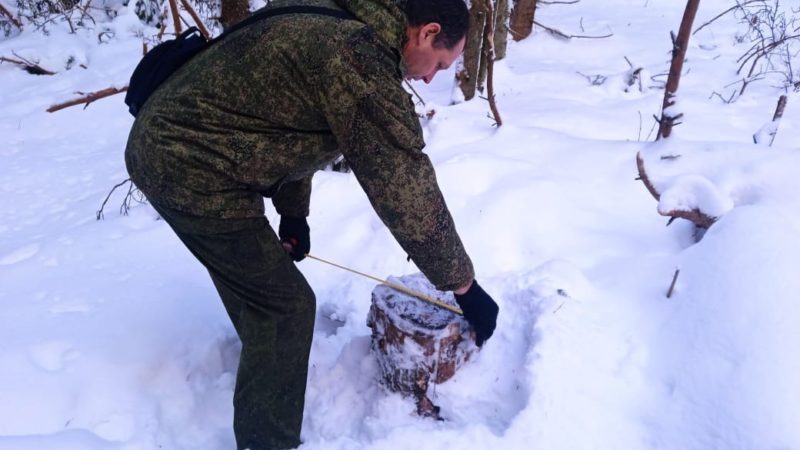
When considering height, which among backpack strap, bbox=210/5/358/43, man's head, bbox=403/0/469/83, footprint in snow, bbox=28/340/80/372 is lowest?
footprint in snow, bbox=28/340/80/372

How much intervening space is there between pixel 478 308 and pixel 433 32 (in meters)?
0.88

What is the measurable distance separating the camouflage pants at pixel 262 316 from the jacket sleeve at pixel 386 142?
0.46m

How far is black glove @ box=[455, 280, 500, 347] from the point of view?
1787mm

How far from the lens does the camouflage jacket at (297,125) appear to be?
139 centimetres

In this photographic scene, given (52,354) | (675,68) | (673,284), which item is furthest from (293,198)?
(675,68)

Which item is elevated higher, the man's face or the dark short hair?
the dark short hair

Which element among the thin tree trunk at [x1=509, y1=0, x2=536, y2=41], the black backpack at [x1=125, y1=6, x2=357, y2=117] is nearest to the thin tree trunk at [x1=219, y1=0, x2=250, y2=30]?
the black backpack at [x1=125, y1=6, x2=357, y2=117]

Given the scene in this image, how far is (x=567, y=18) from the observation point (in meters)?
9.29

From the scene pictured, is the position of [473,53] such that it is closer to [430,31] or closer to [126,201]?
[126,201]

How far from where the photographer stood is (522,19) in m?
7.75

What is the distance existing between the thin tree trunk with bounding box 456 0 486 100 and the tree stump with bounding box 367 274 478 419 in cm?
332

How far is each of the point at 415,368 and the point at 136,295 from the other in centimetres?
153

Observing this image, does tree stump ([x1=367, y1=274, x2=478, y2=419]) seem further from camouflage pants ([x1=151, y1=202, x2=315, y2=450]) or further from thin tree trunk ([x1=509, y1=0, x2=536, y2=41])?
thin tree trunk ([x1=509, y1=0, x2=536, y2=41])

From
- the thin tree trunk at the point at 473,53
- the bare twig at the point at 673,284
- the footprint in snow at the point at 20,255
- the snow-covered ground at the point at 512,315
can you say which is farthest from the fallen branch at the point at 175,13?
the bare twig at the point at 673,284
